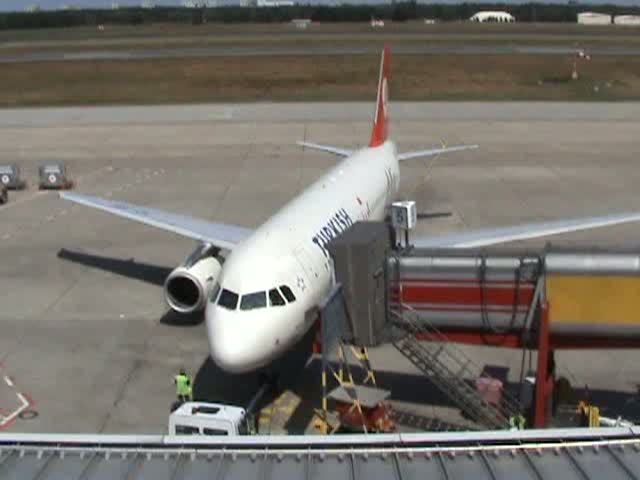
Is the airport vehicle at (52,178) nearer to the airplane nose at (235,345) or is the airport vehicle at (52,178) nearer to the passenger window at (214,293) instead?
the passenger window at (214,293)

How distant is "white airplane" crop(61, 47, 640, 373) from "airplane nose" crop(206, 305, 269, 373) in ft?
→ 0.07

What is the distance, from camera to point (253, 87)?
9106cm

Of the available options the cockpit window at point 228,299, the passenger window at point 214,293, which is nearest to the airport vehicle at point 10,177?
the passenger window at point 214,293

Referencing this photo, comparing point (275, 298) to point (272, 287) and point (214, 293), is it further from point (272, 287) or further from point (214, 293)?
point (214, 293)

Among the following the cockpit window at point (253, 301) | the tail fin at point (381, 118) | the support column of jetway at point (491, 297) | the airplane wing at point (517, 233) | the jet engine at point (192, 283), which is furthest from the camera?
the tail fin at point (381, 118)

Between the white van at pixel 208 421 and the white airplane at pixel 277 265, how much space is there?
1050 millimetres

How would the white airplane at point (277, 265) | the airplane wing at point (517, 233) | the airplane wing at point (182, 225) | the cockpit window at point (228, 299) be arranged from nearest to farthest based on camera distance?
the white airplane at point (277, 265)
the cockpit window at point (228, 299)
the airplane wing at point (517, 233)
the airplane wing at point (182, 225)

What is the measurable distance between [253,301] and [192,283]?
6488 millimetres

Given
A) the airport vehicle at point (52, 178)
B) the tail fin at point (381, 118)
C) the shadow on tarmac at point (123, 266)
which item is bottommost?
the shadow on tarmac at point (123, 266)

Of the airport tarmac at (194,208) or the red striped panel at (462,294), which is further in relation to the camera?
the airport tarmac at (194,208)

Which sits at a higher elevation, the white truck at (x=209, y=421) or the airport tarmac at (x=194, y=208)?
the white truck at (x=209, y=421)

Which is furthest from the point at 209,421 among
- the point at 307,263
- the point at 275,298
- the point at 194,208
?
the point at 194,208

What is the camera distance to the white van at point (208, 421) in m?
19.5

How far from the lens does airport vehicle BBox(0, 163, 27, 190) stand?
48309 mm
